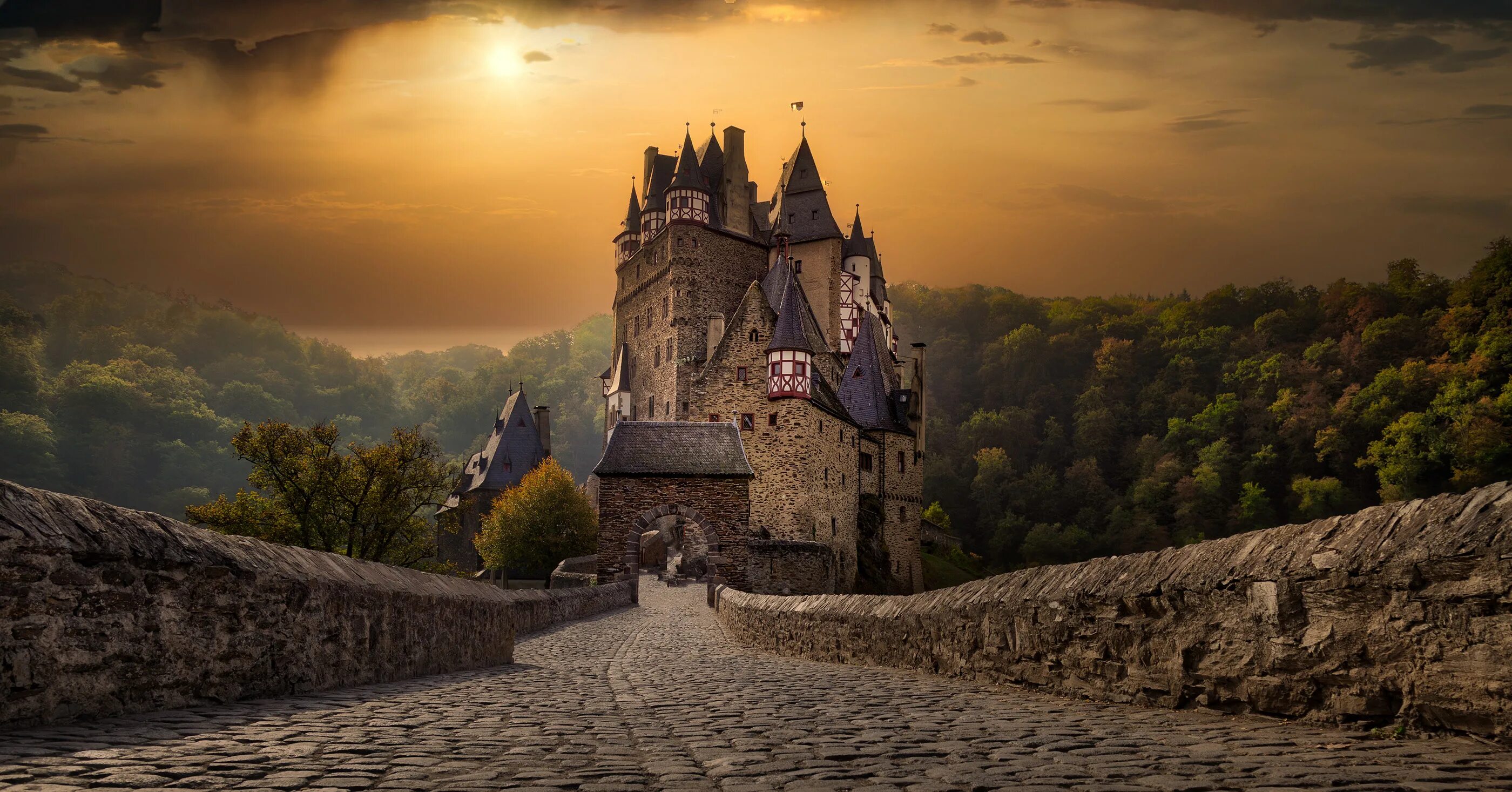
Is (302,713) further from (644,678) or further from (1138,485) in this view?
(1138,485)

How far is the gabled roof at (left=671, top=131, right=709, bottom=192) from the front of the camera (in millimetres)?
70875

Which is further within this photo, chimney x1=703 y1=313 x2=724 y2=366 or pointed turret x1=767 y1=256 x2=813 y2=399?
chimney x1=703 y1=313 x2=724 y2=366

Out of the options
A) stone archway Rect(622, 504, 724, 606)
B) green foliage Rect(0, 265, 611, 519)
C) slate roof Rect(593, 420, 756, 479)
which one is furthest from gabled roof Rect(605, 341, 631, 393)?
stone archway Rect(622, 504, 724, 606)

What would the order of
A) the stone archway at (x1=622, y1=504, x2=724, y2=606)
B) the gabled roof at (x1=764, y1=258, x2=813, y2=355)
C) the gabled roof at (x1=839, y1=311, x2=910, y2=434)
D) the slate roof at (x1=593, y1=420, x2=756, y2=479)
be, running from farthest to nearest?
the gabled roof at (x1=839, y1=311, x2=910, y2=434) < the gabled roof at (x1=764, y1=258, x2=813, y2=355) < the slate roof at (x1=593, y1=420, x2=756, y2=479) < the stone archway at (x1=622, y1=504, x2=724, y2=606)

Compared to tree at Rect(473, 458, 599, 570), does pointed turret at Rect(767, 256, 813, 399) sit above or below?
above

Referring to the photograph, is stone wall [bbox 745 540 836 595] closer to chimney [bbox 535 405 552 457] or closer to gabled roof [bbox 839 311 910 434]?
gabled roof [bbox 839 311 910 434]

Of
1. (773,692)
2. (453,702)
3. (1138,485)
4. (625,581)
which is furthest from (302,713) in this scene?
(1138,485)

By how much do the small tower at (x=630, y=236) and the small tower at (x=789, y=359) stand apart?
3236 cm

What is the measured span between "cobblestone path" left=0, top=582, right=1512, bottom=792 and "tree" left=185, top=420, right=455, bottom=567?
137 feet

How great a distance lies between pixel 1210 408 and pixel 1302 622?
3460 inches

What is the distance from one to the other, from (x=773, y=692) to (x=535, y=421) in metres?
72.6

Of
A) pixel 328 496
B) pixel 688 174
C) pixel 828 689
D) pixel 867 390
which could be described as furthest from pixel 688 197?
pixel 828 689

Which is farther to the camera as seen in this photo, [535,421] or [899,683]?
[535,421]

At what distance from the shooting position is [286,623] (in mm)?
6398
